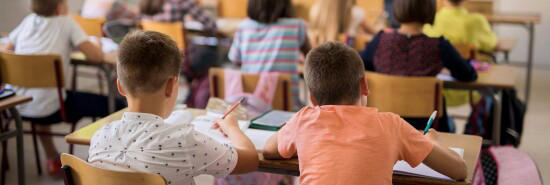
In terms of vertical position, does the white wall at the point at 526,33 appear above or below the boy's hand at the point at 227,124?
below

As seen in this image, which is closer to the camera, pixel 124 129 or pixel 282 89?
pixel 124 129

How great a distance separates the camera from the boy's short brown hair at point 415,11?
2852 mm

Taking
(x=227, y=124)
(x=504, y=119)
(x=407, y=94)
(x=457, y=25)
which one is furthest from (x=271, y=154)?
(x=457, y=25)

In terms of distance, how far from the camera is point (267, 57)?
3.45 meters

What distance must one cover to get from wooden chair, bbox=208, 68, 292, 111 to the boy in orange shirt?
1.22 m

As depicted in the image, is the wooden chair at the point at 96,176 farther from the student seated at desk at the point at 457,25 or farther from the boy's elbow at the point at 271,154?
the student seated at desk at the point at 457,25

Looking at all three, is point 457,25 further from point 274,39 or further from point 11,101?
point 11,101

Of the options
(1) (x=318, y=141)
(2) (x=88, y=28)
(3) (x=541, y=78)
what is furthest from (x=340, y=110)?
(3) (x=541, y=78)

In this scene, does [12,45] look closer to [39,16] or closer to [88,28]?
[39,16]

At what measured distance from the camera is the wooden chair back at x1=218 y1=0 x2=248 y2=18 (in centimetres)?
639

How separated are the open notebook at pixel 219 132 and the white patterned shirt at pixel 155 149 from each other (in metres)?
0.31

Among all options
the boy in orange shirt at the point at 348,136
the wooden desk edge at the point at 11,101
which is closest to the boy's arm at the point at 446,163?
the boy in orange shirt at the point at 348,136

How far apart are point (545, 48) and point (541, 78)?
19.9 inches

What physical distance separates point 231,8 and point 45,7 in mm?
3180
